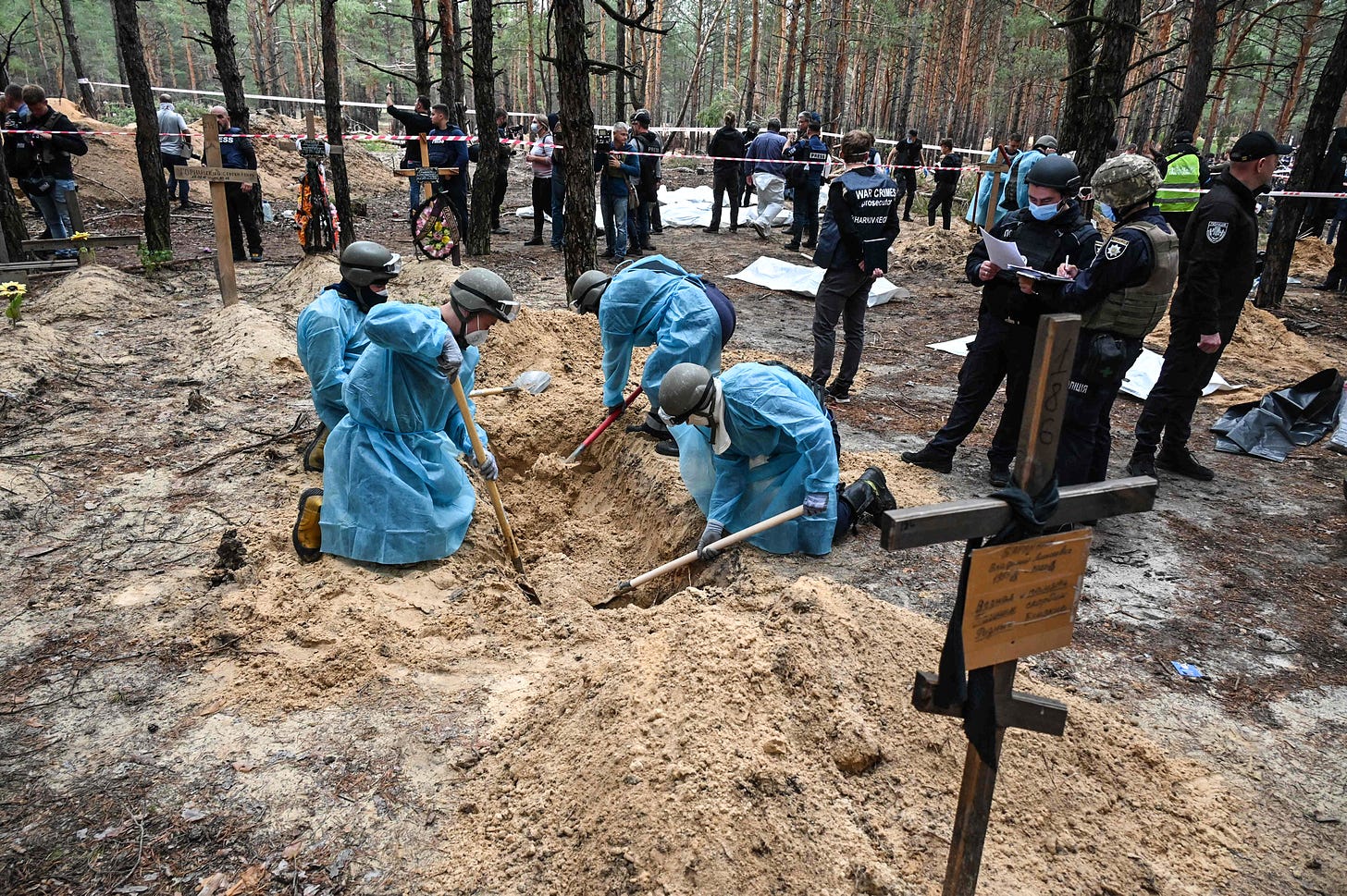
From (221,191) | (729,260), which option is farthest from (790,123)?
(221,191)

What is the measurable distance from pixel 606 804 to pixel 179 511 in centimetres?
342

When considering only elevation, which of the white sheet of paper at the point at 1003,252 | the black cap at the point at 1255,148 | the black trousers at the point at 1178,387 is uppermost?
the black cap at the point at 1255,148

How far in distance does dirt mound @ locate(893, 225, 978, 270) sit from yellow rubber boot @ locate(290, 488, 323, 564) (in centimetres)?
1073

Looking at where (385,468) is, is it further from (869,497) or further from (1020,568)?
(1020,568)

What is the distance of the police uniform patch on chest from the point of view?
3922 millimetres

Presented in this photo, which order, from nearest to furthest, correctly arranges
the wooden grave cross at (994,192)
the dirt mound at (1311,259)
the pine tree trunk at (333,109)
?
the pine tree trunk at (333,109) < the wooden grave cross at (994,192) < the dirt mound at (1311,259)

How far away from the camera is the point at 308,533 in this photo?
4.11m

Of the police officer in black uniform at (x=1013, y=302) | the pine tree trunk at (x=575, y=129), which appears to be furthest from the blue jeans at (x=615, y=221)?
the police officer in black uniform at (x=1013, y=302)

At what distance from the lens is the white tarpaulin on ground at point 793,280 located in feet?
34.3

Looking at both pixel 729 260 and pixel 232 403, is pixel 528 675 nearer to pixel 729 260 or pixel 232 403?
pixel 232 403

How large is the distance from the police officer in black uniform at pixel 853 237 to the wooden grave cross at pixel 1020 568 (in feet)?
14.5

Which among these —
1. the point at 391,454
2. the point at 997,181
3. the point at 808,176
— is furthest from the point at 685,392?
the point at 997,181

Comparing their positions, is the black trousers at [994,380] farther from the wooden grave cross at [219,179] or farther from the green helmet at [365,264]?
the wooden grave cross at [219,179]

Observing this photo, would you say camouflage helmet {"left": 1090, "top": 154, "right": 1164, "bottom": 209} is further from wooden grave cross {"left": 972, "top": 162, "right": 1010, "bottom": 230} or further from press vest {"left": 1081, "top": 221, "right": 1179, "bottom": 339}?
wooden grave cross {"left": 972, "top": 162, "right": 1010, "bottom": 230}
